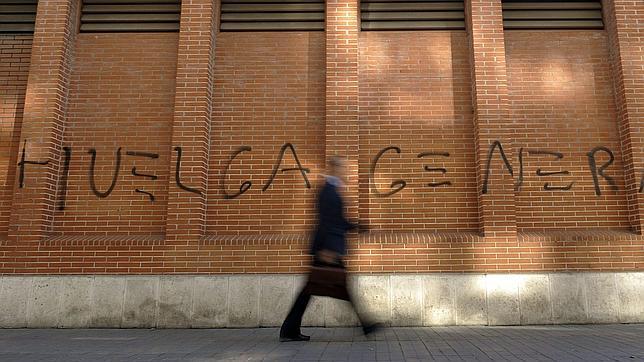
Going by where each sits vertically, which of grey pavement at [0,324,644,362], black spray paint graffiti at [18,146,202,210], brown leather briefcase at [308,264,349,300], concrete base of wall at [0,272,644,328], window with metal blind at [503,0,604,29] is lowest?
grey pavement at [0,324,644,362]

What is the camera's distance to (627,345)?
463 cm

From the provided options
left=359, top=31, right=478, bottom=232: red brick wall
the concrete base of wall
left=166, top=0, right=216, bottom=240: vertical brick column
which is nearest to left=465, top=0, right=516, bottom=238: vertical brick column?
left=359, top=31, right=478, bottom=232: red brick wall

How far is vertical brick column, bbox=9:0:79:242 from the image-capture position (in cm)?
651

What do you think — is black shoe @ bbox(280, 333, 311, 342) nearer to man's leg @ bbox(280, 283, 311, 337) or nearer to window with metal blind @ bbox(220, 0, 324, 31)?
man's leg @ bbox(280, 283, 311, 337)

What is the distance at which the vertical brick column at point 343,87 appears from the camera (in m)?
6.55

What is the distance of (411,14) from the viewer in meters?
7.27

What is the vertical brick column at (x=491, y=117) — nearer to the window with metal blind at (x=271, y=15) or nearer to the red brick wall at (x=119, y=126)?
the window with metal blind at (x=271, y=15)

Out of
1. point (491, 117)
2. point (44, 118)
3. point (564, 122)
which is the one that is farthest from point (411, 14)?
point (44, 118)

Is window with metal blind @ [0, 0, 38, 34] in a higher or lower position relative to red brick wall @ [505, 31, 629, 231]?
higher

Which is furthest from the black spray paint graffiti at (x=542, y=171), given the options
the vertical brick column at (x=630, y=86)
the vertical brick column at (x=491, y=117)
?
the vertical brick column at (x=491, y=117)

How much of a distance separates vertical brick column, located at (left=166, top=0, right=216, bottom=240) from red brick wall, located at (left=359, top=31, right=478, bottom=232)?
235 cm

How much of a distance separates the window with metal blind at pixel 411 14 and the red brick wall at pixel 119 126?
10.4ft

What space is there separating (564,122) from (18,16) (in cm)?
882

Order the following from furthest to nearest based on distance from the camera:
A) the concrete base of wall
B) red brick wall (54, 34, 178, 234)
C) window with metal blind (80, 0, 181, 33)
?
window with metal blind (80, 0, 181, 33)
red brick wall (54, 34, 178, 234)
the concrete base of wall
